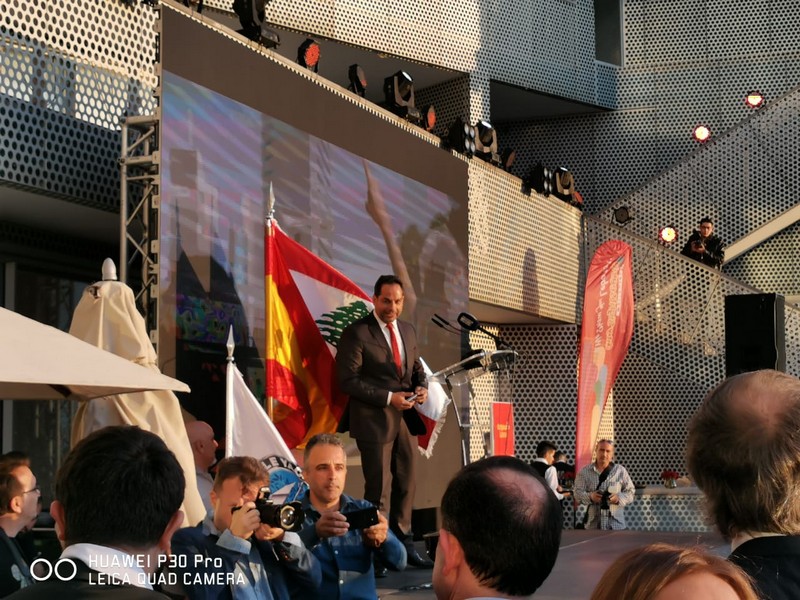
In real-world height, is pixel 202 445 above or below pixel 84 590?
above

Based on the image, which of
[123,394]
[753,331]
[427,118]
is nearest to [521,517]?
[123,394]

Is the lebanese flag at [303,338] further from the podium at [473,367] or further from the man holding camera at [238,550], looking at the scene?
the man holding camera at [238,550]

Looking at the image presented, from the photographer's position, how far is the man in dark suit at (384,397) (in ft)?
24.3

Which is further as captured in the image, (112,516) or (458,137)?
(458,137)

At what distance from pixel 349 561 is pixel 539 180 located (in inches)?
433

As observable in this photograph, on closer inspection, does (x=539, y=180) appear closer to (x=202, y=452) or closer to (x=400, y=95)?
(x=400, y=95)

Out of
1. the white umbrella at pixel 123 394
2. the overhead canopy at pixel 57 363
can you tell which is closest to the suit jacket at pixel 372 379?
the white umbrella at pixel 123 394

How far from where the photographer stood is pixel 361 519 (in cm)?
427

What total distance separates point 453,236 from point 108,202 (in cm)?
420

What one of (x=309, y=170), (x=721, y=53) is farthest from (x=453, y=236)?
(x=721, y=53)

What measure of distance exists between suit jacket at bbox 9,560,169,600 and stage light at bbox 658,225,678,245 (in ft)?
52.1

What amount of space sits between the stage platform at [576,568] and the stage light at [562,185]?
7178 millimetres

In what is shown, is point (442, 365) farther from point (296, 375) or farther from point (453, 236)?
point (296, 375)

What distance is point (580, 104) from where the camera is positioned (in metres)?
18.9
